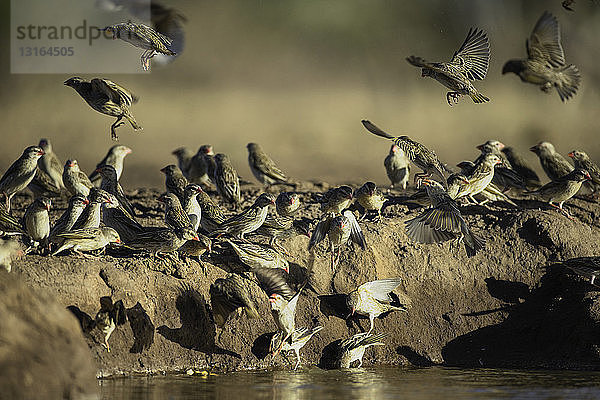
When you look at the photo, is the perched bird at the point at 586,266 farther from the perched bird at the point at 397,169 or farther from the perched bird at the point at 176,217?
the perched bird at the point at 176,217

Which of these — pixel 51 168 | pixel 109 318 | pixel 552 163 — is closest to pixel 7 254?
pixel 109 318

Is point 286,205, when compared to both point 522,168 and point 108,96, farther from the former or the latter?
point 522,168

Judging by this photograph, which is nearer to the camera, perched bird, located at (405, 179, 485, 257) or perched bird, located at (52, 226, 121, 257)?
perched bird, located at (52, 226, 121, 257)

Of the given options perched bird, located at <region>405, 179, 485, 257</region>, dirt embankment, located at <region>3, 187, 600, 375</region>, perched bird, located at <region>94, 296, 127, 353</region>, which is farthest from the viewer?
perched bird, located at <region>405, 179, 485, 257</region>

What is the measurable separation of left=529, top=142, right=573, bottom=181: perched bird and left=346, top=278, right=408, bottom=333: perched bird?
4182mm

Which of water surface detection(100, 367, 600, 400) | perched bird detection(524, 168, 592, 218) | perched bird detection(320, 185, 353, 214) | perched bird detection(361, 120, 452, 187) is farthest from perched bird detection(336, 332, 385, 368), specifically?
perched bird detection(524, 168, 592, 218)

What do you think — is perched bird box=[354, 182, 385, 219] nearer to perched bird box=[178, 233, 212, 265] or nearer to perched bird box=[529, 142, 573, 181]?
perched bird box=[178, 233, 212, 265]

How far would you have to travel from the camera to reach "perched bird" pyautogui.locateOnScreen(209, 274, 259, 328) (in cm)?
986

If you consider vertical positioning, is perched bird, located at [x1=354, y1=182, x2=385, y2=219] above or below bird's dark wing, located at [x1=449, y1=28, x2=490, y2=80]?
below

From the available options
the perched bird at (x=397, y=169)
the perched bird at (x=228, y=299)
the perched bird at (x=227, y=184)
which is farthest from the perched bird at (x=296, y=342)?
the perched bird at (x=397, y=169)

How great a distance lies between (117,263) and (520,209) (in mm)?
5207

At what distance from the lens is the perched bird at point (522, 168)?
539 inches

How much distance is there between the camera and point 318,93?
77.3ft

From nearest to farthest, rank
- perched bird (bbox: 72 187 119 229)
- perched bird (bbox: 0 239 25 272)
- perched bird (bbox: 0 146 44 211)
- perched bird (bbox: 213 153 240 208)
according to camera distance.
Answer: perched bird (bbox: 0 239 25 272), perched bird (bbox: 72 187 119 229), perched bird (bbox: 0 146 44 211), perched bird (bbox: 213 153 240 208)
